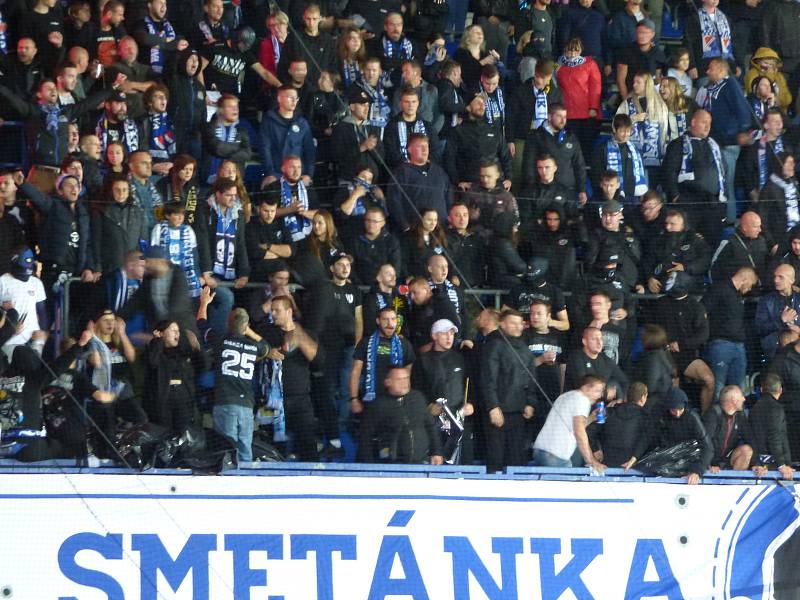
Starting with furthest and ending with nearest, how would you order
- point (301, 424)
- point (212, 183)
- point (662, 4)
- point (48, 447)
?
1. point (662, 4)
2. point (212, 183)
3. point (301, 424)
4. point (48, 447)

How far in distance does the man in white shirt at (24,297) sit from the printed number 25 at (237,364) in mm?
1108

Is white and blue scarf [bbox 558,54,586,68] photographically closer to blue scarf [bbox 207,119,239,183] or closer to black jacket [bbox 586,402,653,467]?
blue scarf [bbox 207,119,239,183]

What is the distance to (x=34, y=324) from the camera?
10.5m

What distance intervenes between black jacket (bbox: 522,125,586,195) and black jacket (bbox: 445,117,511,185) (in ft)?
0.59

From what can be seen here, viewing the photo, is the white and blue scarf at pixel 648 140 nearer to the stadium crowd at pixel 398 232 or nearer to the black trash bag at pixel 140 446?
the stadium crowd at pixel 398 232

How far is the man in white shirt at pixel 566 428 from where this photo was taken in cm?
1077

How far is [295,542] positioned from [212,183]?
3.21 meters

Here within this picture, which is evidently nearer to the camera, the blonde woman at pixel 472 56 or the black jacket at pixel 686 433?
the black jacket at pixel 686 433

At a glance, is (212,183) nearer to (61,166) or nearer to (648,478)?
(61,166)

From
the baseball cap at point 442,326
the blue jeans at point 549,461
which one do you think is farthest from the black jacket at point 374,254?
the blue jeans at point 549,461

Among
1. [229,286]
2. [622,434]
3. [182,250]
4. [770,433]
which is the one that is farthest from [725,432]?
[182,250]

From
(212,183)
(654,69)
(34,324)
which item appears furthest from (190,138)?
(654,69)

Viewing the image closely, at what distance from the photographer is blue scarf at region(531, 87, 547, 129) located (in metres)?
13.7

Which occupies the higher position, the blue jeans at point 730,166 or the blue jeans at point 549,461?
the blue jeans at point 730,166
